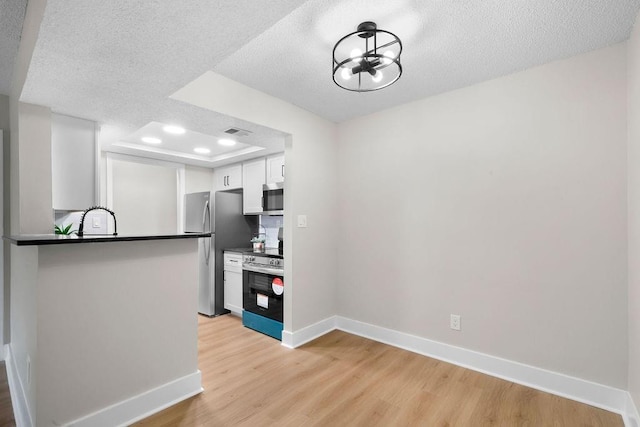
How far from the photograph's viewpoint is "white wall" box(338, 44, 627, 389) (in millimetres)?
1960

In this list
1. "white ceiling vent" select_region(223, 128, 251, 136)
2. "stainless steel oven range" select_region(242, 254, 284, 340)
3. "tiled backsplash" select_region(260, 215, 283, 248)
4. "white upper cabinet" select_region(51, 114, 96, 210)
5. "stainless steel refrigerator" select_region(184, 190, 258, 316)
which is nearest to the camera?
"white upper cabinet" select_region(51, 114, 96, 210)

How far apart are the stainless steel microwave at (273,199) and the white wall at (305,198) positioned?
23.3 inches

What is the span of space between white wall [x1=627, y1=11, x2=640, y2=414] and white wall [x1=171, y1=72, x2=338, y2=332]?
2348 mm

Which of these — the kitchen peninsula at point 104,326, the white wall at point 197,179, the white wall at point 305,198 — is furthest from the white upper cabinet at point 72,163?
the white wall at point 197,179

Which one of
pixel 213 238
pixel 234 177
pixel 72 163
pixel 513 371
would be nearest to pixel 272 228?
pixel 213 238

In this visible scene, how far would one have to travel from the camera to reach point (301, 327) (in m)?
3.00

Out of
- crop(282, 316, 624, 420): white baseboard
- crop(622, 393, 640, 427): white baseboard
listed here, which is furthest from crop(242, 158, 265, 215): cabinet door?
crop(622, 393, 640, 427): white baseboard

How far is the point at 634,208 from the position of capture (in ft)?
5.70

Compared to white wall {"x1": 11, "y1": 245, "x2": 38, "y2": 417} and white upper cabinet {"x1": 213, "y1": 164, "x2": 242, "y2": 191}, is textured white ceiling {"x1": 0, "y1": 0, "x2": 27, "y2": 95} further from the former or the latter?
white upper cabinet {"x1": 213, "y1": 164, "x2": 242, "y2": 191}

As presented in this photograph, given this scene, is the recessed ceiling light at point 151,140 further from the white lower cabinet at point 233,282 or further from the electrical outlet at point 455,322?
the electrical outlet at point 455,322

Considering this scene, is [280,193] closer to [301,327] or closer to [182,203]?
[301,327]

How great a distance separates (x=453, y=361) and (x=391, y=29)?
8.51ft

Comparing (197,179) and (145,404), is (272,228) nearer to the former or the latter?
(197,179)

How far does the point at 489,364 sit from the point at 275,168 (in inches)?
125
